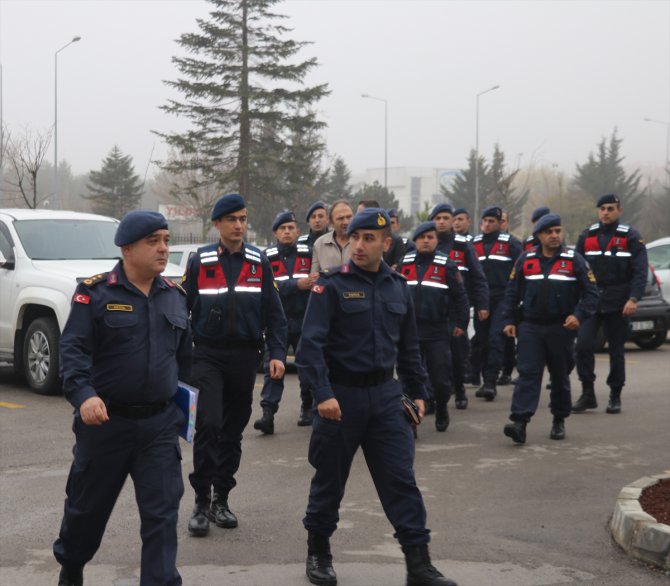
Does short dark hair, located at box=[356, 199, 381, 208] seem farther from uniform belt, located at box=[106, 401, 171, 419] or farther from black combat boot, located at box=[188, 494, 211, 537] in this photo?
uniform belt, located at box=[106, 401, 171, 419]

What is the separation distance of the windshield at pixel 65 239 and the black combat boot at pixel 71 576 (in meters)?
7.75

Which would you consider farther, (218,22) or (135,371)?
(218,22)

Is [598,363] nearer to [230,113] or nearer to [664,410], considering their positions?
[664,410]

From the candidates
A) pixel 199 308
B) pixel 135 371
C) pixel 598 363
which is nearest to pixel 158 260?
pixel 135 371

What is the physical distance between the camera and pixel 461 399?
11180mm

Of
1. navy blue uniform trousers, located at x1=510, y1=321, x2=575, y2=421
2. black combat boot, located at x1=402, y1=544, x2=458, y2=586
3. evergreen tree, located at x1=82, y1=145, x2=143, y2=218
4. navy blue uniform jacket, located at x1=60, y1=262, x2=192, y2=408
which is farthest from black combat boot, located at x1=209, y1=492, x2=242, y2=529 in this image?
evergreen tree, located at x1=82, y1=145, x2=143, y2=218

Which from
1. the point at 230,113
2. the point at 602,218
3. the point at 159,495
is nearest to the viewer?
the point at 159,495

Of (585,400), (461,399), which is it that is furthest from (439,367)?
(585,400)

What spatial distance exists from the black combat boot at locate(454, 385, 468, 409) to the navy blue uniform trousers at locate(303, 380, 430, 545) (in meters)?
5.81

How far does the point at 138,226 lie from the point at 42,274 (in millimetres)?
7421

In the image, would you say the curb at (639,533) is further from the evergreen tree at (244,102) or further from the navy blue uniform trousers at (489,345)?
the evergreen tree at (244,102)

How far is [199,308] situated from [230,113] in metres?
36.4

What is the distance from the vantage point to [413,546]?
5137 mm

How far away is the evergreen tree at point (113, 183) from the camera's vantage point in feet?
204
